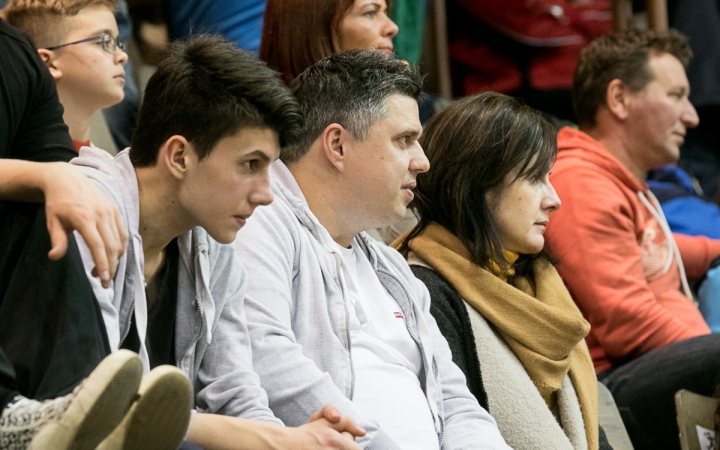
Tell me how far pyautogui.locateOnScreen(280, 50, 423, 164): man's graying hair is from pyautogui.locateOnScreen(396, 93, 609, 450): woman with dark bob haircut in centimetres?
28

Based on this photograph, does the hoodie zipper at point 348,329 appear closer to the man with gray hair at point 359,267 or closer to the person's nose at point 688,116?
the man with gray hair at point 359,267

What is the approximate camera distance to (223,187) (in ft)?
5.16

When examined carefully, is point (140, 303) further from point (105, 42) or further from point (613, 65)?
point (613, 65)

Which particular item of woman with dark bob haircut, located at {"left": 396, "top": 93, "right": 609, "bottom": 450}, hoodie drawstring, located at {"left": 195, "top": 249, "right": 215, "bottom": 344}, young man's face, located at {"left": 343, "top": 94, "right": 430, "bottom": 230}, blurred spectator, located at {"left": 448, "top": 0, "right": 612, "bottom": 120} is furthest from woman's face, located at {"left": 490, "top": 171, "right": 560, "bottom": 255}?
blurred spectator, located at {"left": 448, "top": 0, "right": 612, "bottom": 120}

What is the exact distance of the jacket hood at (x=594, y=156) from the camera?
285cm

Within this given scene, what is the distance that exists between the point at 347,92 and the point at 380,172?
0.17 m

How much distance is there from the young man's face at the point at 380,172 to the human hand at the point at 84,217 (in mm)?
652

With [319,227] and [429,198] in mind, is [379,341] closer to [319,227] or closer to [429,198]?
[319,227]

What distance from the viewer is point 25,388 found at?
128cm

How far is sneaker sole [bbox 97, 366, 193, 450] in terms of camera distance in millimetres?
1226

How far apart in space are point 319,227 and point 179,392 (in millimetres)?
665

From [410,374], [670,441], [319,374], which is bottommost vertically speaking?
[670,441]

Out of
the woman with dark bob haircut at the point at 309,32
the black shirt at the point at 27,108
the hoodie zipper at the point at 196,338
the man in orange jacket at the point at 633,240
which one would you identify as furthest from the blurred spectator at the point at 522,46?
the hoodie zipper at the point at 196,338

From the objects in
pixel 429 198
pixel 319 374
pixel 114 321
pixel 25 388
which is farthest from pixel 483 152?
pixel 25 388
